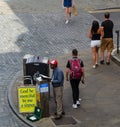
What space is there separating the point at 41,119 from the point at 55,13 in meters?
13.3

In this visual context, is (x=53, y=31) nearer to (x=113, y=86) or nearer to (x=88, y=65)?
(x=88, y=65)

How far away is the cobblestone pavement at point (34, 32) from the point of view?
18922 mm

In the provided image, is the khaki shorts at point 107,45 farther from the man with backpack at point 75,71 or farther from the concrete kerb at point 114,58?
the man with backpack at point 75,71

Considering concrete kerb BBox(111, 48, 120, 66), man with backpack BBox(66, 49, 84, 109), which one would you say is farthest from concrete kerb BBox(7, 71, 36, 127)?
concrete kerb BBox(111, 48, 120, 66)

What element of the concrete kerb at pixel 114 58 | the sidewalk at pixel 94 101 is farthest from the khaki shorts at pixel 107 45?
the sidewalk at pixel 94 101

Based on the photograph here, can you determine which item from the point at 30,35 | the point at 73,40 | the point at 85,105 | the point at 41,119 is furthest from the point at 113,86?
the point at 30,35

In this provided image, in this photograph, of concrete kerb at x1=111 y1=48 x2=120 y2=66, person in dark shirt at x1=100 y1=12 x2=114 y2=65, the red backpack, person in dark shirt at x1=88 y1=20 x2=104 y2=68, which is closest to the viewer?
the red backpack

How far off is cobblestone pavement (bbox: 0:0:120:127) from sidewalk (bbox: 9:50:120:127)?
1064mm

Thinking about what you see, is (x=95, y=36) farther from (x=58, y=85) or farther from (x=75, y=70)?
(x=58, y=85)

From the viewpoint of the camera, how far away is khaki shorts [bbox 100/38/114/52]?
59.6 ft

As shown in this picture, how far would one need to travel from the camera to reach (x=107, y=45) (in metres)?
18.3

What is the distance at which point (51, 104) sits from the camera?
1521cm

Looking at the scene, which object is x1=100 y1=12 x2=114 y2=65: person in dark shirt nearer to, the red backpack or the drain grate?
the red backpack

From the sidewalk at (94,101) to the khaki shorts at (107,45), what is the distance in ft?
2.07
